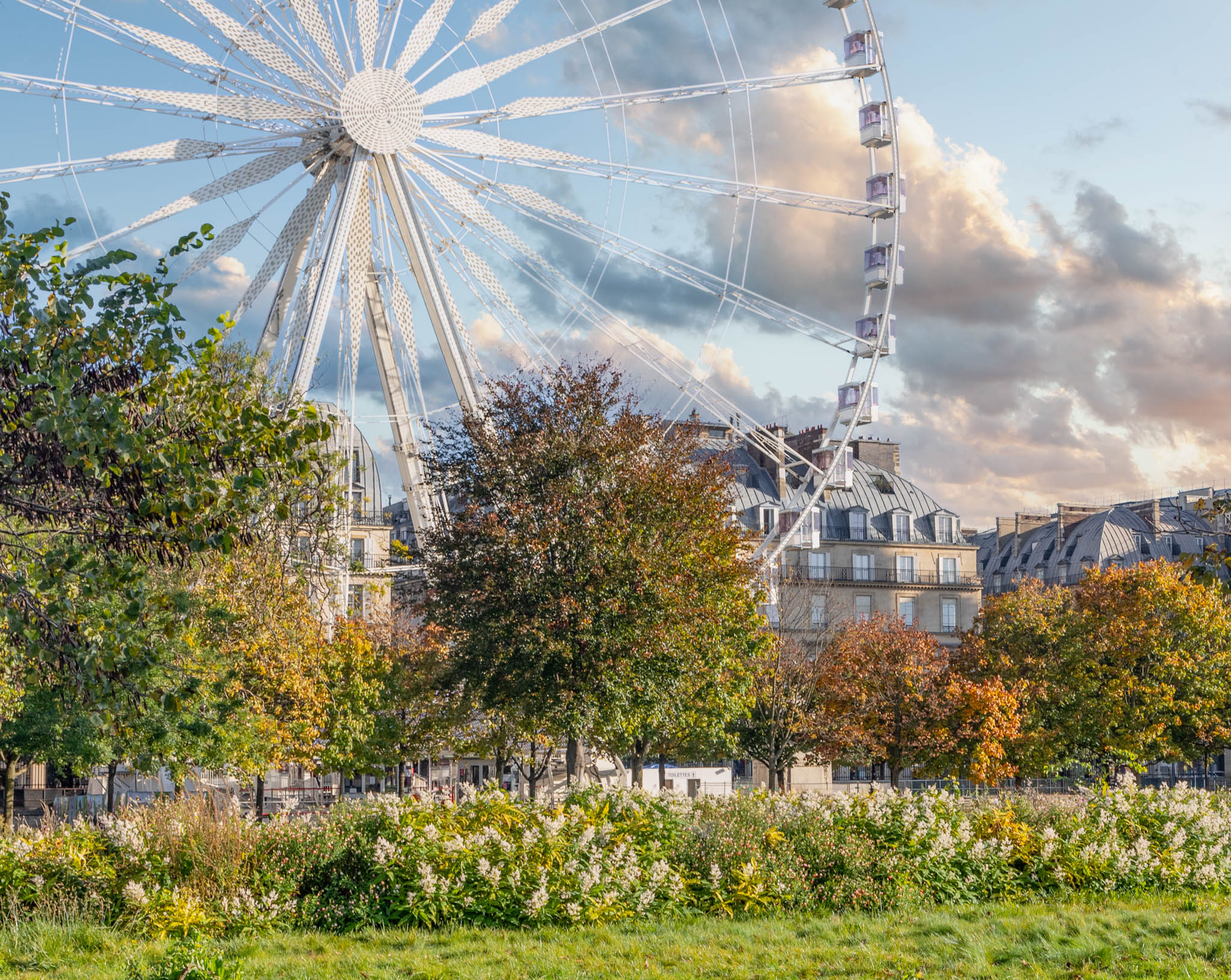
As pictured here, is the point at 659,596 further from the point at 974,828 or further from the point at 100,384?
the point at 100,384

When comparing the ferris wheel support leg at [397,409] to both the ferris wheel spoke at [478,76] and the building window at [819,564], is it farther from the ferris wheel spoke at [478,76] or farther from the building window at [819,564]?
the building window at [819,564]

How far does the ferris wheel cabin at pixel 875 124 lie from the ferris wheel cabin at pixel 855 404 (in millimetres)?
6264

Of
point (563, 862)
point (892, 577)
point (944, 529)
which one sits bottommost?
point (563, 862)

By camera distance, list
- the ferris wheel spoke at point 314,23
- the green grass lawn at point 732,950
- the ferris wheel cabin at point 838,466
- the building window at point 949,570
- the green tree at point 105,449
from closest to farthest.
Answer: the green tree at point 105,449 → the green grass lawn at point 732,950 → the ferris wheel spoke at point 314,23 → the ferris wheel cabin at point 838,466 → the building window at point 949,570

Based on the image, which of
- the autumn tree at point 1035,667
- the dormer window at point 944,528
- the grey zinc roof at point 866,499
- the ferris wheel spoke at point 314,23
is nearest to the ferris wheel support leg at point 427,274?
the ferris wheel spoke at point 314,23

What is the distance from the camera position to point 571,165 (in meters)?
28.1

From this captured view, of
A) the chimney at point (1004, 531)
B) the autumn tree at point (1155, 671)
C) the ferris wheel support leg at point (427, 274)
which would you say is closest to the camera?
the ferris wheel support leg at point (427, 274)

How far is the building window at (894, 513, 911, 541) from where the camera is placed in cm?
7806

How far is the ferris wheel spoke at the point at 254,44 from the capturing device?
2469cm

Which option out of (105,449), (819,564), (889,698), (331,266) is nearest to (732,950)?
(105,449)

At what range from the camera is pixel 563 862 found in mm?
13469

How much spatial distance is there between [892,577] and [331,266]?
5717 centimetres

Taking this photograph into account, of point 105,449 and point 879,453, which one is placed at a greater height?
point 879,453

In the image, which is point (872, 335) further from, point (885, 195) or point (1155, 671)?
point (1155, 671)
